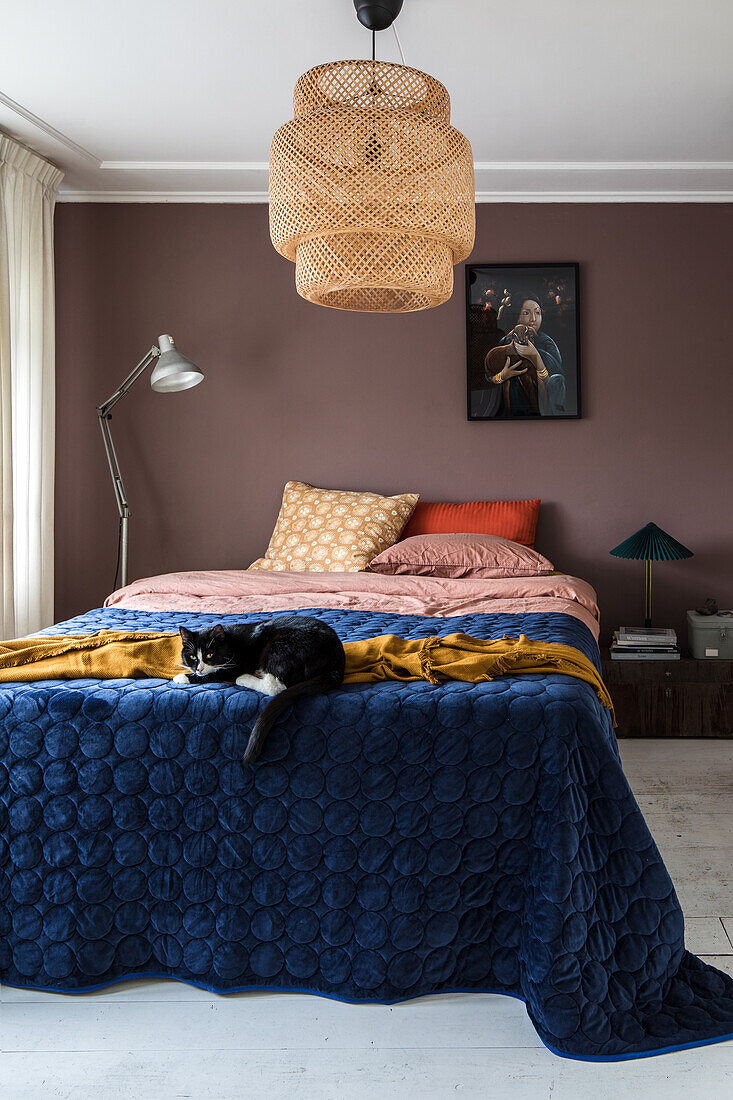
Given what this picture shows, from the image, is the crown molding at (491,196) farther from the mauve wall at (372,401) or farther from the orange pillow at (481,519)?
the orange pillow at (481,519)

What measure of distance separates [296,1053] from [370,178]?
6.47 feet

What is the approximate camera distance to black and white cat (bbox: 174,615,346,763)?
1.74 meters

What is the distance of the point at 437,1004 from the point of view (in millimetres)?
1688

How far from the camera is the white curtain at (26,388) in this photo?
3496mm

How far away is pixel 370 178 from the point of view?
7.09 feet

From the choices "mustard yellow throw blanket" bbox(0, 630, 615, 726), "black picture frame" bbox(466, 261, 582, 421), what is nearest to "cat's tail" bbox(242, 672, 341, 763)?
"mustard yellow throw blanket" bbox(0, 630, 615, 726)

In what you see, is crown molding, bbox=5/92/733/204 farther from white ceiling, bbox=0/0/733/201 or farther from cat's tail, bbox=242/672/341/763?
cat's tail, bbox=242/672/341/763

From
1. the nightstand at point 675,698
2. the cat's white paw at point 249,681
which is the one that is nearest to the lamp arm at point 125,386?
the cat's white paw at point 249,681

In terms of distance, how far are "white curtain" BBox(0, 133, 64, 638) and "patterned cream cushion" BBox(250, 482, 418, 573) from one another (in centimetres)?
99

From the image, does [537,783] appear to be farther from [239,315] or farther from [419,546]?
[239,315]

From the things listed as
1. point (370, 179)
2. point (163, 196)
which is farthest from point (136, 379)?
point (370, 179)

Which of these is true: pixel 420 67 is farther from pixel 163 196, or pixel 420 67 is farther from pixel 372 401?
pixel 163 196

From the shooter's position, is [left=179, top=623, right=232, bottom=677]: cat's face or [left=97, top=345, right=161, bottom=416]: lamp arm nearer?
[left=179, top=623, right=232, bottom=677]: cat's face

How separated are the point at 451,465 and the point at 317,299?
5.81ft
